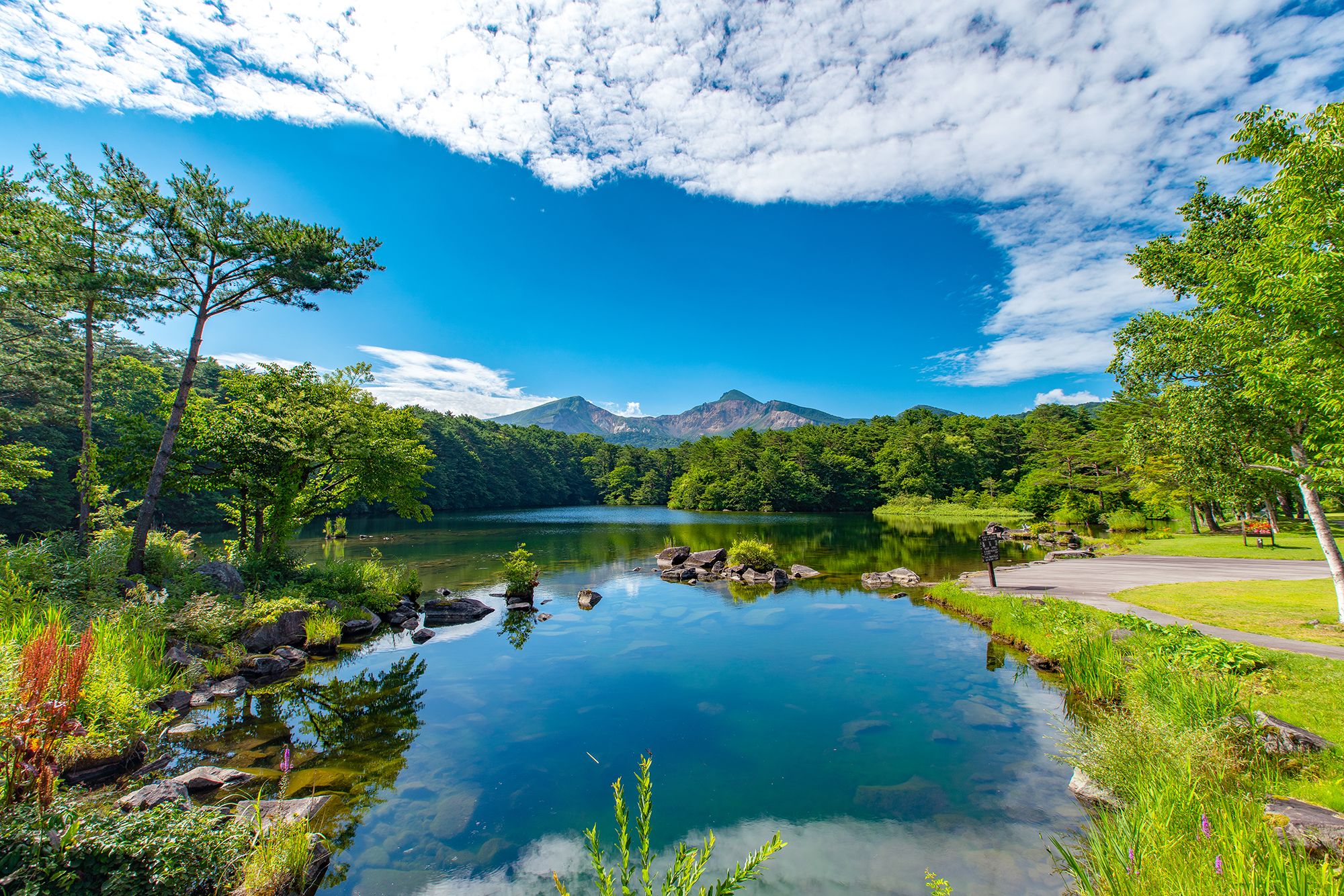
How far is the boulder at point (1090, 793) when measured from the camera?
22.1 ft

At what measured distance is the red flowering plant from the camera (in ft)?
15.1

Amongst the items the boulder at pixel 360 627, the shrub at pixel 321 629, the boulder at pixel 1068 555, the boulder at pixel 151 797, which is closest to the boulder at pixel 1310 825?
the boulder at pixel 151 797

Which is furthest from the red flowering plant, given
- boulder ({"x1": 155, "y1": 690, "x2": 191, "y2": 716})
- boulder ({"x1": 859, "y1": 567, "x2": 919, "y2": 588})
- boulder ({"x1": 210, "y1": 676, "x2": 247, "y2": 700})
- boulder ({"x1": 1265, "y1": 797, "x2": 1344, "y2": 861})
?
boulder ({"x1": 859, "y1": 567, "x2": 919, "y2": 588})

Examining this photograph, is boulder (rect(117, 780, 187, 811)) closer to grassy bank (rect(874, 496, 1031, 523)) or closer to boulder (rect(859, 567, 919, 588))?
boulder (rect(859, 567, 919, 588))

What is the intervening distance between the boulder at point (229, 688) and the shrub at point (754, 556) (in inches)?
810

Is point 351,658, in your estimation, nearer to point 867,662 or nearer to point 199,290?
point 199,290

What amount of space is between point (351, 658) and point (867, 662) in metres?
13.5

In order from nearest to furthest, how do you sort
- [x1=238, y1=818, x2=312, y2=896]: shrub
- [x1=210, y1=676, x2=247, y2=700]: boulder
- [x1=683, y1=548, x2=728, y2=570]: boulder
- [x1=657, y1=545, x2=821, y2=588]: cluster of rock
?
1. [x1=238, y1=818, x2=312, y2=896]: shrub
2. [x1=210, y1=676, x2=247, y2=700]: boulder
3. [x1=657, y1=545, x2=821, y2=588]: cluster of rock
4. [x1=683, y1=548, x2=728, y2=570]: boulder

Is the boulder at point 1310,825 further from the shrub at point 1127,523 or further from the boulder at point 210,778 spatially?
the shrub at point 1127,523

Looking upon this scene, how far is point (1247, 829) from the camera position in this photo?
4.73m

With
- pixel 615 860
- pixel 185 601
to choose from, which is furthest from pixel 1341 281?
pixel 185 601

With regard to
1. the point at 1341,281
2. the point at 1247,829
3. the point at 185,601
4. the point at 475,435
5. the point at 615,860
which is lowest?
the point at 615,860

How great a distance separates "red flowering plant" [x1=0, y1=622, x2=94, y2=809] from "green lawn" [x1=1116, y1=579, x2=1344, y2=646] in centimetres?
1893

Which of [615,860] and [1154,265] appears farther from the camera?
[1154,265]
